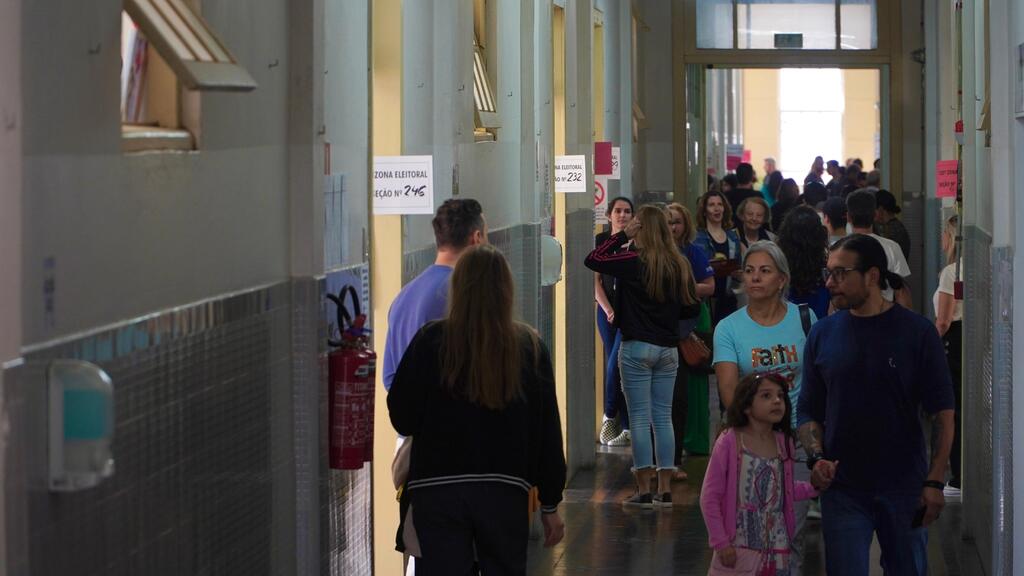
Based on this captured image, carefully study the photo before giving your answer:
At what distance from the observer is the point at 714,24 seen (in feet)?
64.7

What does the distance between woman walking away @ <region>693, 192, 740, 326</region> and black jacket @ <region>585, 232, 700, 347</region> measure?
1634 millimetres

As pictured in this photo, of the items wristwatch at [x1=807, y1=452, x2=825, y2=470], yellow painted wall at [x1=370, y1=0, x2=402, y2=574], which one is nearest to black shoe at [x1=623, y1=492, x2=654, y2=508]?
yellow painted wall at [x1=370, y1=0, x2=402, y2=574]

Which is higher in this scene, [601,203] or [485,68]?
[485,68]

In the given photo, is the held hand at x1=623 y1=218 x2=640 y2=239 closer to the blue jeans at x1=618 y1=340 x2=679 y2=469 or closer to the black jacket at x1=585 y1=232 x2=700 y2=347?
the black jacket at x1=585 y1=232 x2=700 y2=347

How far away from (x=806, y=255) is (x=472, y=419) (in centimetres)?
475

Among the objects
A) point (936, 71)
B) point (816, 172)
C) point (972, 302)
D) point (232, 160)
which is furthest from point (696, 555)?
point (816, 172)

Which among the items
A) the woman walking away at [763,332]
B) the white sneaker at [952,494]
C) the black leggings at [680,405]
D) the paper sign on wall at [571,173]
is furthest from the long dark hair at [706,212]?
the woman walking away at [763,332]

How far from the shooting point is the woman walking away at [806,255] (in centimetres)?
978

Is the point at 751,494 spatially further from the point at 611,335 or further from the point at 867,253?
→ the point at 611,335

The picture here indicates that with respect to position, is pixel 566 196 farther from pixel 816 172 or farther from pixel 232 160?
pixel 816 172

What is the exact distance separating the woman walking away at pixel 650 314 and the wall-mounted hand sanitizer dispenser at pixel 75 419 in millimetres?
6611

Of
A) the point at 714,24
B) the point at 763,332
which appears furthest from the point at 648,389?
the point at 714,24

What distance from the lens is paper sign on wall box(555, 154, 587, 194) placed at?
1195cm

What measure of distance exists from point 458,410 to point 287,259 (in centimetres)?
83
